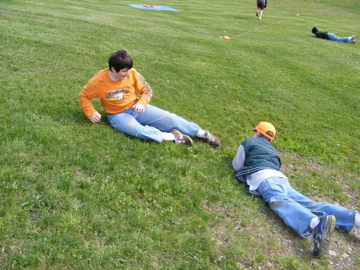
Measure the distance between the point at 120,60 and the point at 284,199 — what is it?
3.13 m

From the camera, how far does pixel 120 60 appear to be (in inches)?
199

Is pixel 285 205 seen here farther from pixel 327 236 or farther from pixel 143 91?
pixel 143 91

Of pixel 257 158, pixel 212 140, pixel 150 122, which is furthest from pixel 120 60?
pixel 257 158

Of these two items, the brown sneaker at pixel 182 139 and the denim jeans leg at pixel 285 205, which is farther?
the brown sneaker at pixel 182 139

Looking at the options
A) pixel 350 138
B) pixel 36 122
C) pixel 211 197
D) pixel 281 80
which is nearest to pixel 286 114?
pixel 350 138

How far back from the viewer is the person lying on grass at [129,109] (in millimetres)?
5309

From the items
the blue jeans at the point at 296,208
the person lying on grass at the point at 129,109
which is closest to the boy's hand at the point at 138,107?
the person lying on grass at the point at 129,109

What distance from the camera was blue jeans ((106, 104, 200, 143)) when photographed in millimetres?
5410

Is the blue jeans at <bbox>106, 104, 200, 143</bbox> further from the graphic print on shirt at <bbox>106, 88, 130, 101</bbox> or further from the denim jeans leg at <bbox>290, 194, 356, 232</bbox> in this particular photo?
the denim jeans leg at <bbox>290, 194, 356, 232</bbox>

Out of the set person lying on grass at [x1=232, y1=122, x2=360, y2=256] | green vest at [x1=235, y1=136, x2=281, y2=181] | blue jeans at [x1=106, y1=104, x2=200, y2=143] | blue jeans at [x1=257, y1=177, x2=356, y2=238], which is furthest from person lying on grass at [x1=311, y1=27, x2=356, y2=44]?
blue jeans at [x1=257, y1=177, x2=356, y2=238]

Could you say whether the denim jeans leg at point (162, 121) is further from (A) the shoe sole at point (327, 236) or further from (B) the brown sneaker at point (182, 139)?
(A) the shoe sole at point (327, 236)

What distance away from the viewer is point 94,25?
13.5 meters

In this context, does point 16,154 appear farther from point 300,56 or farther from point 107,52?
point 300,56

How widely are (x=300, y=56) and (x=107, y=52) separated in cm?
813
